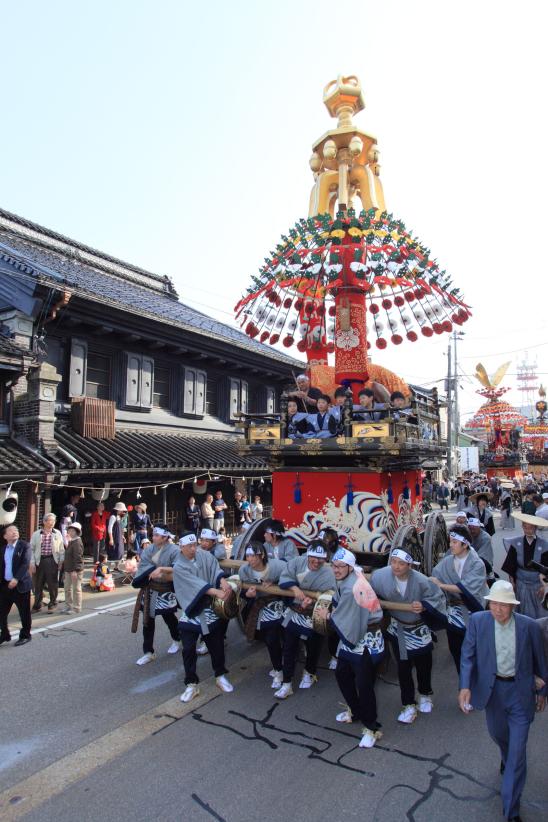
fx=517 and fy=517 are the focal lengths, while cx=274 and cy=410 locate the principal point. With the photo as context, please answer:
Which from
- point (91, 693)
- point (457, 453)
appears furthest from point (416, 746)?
point (457, 453)

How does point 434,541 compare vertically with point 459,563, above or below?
below

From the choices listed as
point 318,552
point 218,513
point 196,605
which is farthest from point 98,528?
point 318,552

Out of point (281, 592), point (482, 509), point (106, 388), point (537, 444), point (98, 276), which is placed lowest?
point (281, 592)

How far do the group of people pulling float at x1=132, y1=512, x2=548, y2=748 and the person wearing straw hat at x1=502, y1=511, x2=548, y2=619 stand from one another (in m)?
0.01

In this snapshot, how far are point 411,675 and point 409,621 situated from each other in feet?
1.83

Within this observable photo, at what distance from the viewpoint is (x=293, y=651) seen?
573 cm

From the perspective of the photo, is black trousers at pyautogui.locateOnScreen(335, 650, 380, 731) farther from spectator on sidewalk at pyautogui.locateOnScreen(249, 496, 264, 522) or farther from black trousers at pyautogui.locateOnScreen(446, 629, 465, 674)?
spectator on sidewalk at pyautogui.locateOnScreen(249, 496, 264, 522)

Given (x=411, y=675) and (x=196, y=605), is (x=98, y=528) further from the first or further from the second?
(x=411, y=675)

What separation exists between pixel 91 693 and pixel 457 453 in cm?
3796

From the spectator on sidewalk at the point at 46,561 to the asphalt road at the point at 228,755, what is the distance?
9.88 ft

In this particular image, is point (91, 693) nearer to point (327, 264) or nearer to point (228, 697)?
point (228, 697)

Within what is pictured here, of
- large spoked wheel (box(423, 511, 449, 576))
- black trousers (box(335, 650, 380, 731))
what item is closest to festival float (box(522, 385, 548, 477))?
large spoked wheel (box(423, 511, 449, 576))

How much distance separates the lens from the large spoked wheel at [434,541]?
7.76 meters

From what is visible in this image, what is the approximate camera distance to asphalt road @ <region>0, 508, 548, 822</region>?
12.3 feet
